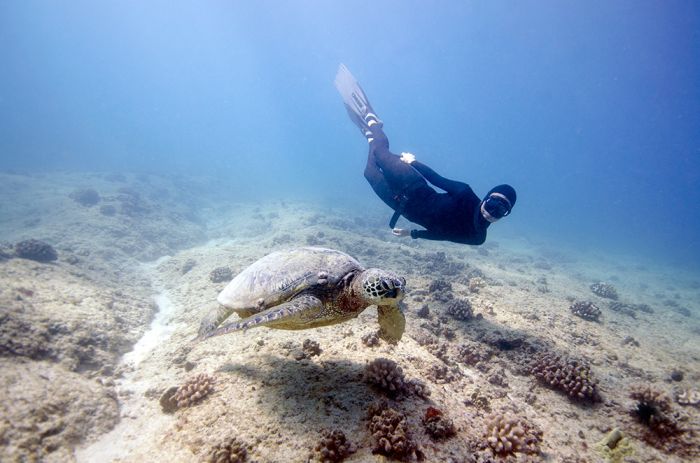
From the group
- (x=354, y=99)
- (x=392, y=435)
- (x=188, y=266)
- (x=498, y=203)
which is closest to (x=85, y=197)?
(x=188, y=266)

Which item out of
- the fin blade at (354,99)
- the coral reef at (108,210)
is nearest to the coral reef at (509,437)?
the fin blade at (354,99)

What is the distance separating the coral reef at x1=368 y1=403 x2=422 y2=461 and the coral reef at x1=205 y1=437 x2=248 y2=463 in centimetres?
141

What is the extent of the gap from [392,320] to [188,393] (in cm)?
316

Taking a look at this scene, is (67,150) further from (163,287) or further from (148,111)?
(148,111)

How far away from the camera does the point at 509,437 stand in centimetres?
368

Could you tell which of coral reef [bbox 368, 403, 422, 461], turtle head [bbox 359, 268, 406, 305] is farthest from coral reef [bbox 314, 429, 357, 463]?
turtle head [bbox 359, 268, 406, 305]

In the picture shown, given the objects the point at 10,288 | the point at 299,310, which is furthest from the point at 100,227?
the point at 299,310

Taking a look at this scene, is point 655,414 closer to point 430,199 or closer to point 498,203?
point 498,203

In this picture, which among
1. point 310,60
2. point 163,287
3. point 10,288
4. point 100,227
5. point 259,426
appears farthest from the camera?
point 310,60

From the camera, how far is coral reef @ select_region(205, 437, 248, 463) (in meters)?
3.17

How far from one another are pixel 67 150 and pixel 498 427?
258 feet

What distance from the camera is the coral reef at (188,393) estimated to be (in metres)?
4.29

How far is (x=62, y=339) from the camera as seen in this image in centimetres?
575

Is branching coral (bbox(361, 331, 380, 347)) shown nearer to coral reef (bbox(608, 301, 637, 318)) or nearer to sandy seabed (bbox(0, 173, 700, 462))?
sandy seabed (bbox(0, 173, 700, 462))
